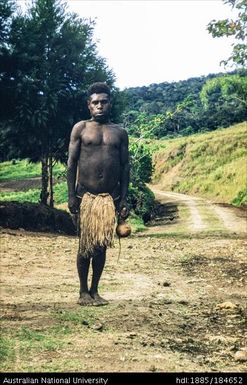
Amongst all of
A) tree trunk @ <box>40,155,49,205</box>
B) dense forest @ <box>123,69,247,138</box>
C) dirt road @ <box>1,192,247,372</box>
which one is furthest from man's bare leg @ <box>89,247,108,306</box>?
dense forest @ <box>123,69,247,138</box>

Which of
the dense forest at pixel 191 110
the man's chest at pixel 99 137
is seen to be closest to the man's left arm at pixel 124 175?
the man's chest at pixel 99 137

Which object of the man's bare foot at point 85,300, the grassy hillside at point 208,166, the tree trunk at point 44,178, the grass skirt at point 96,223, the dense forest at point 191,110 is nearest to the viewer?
the grass skirt at point 96,223

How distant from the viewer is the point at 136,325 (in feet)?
15.3

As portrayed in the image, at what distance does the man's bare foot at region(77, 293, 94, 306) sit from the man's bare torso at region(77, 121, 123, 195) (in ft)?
3.94

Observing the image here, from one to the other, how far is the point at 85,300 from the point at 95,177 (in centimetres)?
141

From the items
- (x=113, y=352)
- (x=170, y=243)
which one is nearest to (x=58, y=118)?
(x=170, y=243)

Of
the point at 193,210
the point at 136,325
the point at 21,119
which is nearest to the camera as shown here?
the point at 136,325

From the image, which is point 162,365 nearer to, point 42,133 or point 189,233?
point 189,233

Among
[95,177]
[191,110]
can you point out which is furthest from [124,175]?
[191,110]

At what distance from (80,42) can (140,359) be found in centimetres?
2022

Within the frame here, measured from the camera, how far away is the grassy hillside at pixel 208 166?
40.4m

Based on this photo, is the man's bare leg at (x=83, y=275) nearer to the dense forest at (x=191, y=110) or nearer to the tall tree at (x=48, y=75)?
the tall tree at (x=48, y=75)

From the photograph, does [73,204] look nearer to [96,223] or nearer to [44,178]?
[96,223]

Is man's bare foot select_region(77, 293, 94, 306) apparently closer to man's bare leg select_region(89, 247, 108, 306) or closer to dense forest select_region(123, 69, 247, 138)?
man's bare leg select_region(89, 247, 108, 306)
